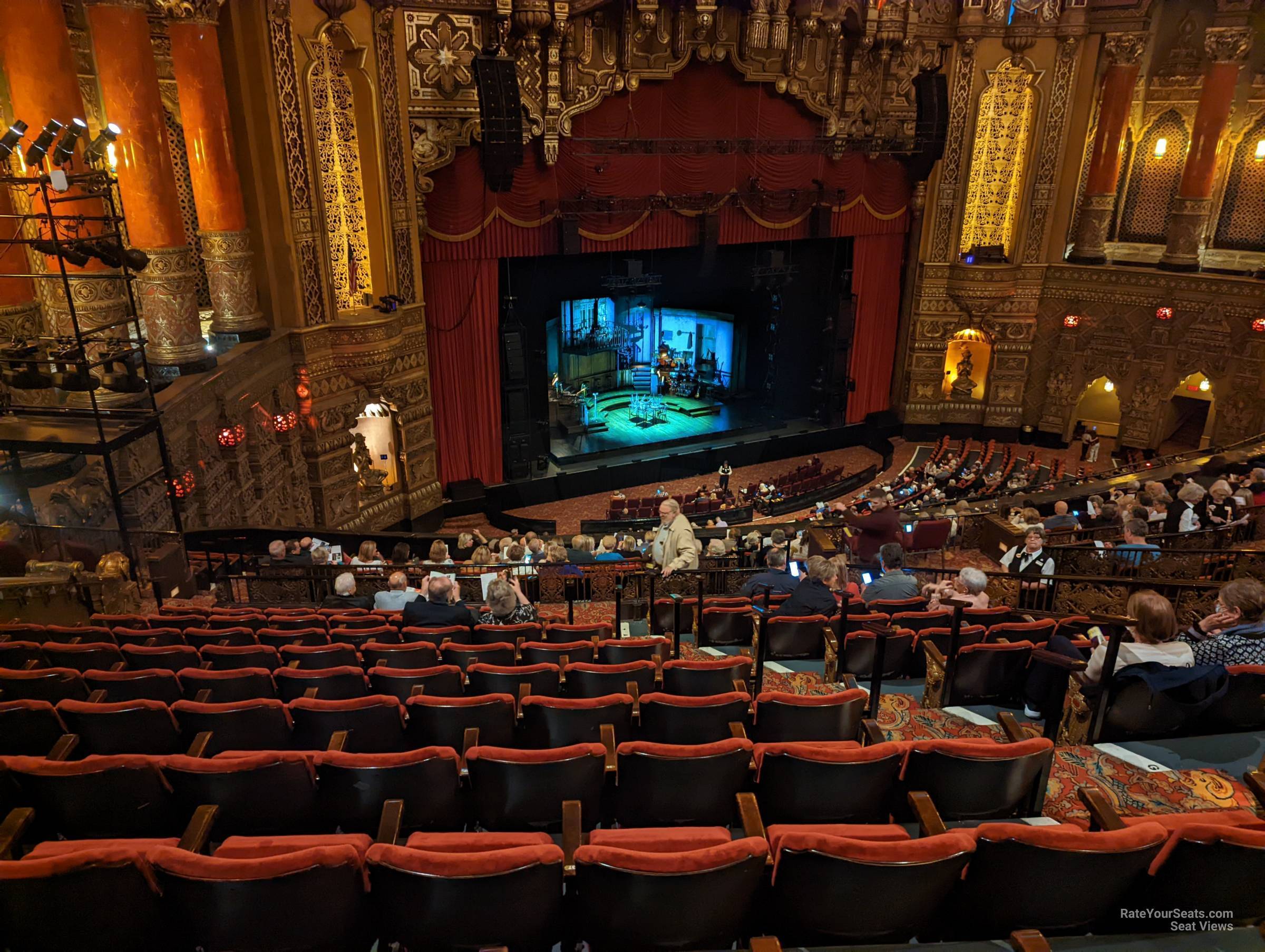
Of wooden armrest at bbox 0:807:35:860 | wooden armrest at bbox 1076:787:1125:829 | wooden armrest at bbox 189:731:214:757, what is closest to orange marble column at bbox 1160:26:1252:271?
wooden armrest at bbox 1076:787:1125:829

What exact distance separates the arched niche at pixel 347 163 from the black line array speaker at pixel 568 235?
3.30 meters

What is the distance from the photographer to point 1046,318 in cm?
1875

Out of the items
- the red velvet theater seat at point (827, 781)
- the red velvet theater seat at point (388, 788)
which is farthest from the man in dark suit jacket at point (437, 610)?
the red velvet theater seat at point (827, 781)

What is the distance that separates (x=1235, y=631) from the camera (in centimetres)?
430

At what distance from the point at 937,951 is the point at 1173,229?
18641 mm

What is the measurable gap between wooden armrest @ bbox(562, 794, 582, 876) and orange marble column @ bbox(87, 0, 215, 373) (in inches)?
334

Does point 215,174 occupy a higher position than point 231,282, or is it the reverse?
point 215,174

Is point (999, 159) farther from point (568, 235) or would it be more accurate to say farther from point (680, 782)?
point (680, 782)

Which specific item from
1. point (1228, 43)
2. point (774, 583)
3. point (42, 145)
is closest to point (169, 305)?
point (42, 145)

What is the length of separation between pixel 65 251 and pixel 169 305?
229cm

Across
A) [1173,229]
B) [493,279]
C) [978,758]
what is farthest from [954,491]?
[978,758]

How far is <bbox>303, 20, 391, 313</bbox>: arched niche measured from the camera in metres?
11.6

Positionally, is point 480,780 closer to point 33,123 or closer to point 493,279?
point 33,123

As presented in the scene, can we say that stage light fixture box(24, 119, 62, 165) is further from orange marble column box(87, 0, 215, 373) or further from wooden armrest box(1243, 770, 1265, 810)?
wooden armrest box(1243, 770, 1265, 810)
